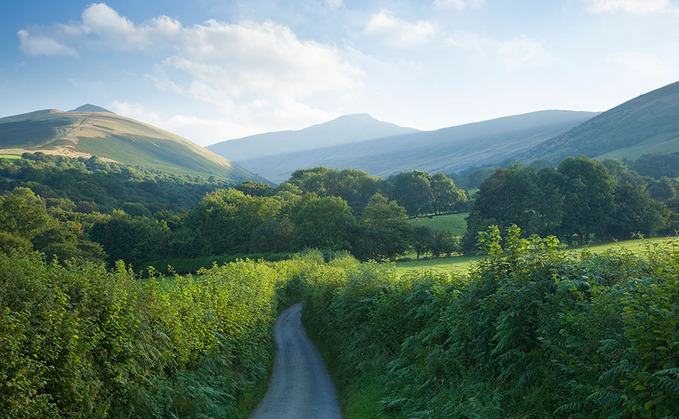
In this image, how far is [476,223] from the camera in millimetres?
68688

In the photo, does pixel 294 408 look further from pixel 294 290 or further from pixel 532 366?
pixel 294 290

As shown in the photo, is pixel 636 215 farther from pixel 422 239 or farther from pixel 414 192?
pixel 414 192

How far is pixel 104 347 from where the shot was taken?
9.50 meters

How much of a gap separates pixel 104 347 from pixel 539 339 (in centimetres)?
1033

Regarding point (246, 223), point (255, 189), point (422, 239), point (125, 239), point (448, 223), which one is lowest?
point (448, 223)

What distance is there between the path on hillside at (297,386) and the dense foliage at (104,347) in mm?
2264

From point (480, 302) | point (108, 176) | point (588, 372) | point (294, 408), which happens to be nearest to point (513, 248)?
point (480, 302)

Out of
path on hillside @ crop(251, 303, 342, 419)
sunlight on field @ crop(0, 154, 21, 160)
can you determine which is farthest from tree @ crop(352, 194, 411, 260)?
sunlight on field @ crop(0, 154, 21, 160)

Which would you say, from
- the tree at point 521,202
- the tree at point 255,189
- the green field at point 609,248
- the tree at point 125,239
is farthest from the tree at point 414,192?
the tree at point 125,239

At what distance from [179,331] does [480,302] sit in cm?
952

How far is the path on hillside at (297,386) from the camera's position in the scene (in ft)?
57.9

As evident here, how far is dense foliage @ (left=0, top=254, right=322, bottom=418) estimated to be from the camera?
24.0 feet

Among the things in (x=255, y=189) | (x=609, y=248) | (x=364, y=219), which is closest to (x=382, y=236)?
(x=364, y=219)

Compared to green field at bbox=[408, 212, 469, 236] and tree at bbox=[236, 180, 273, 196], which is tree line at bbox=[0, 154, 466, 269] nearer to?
tree at bbox=[236, 180, 273, 196]
